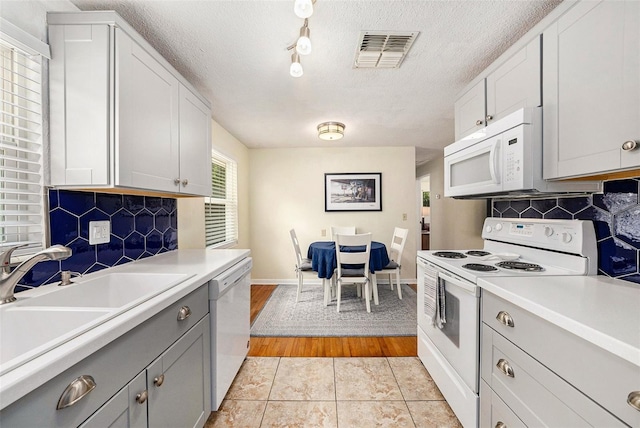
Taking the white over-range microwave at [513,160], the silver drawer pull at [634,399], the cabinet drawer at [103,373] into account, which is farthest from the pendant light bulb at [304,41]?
the silver drawer pull at [634,399]

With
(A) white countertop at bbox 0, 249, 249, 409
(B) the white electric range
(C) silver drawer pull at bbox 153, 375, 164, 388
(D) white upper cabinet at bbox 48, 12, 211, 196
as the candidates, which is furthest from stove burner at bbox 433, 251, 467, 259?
(D) white upper cabinet at bbox 48, 12, 211, 196

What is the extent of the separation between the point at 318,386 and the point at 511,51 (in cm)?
245

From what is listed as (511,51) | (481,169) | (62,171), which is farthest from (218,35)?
(481,169)

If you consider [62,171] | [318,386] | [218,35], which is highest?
[218,35]

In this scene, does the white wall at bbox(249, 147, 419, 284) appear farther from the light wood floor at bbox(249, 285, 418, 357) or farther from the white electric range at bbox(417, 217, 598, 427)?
the white electric range at bbox(417, 217, 598, 427)

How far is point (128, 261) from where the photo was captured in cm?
167

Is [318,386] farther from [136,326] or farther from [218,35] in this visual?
[218,35]

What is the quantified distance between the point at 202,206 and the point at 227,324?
1541mm

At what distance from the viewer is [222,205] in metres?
3.47

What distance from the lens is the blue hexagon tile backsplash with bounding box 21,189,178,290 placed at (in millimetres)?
1216

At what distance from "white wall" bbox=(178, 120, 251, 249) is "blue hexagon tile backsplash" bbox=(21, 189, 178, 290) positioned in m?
0.23

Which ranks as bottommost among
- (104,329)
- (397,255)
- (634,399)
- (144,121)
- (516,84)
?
(397,255)

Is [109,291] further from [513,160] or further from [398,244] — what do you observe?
[398,244]

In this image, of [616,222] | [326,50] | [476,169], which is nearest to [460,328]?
[616,222]
